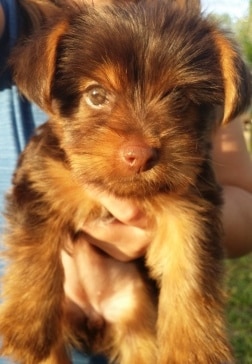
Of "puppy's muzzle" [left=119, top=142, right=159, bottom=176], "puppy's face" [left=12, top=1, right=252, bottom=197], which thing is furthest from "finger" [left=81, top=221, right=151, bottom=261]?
"puppy's muzzle" [left=119, top=142, right=159, bottom=176]

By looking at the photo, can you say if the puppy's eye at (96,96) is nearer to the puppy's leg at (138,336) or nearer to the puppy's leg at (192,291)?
the puppy's leg at (192,291)

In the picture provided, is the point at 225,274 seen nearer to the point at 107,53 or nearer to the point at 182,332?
the point at 182,332

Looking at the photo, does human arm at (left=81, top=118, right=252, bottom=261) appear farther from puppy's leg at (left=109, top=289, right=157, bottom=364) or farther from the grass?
the grass

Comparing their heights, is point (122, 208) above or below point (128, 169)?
below

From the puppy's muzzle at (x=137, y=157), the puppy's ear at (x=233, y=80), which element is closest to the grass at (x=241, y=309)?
the puppy's ear at (x=233, y=80)

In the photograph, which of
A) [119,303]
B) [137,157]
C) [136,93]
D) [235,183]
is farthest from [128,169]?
[235,183]

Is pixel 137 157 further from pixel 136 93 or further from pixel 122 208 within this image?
pixel 122 208
